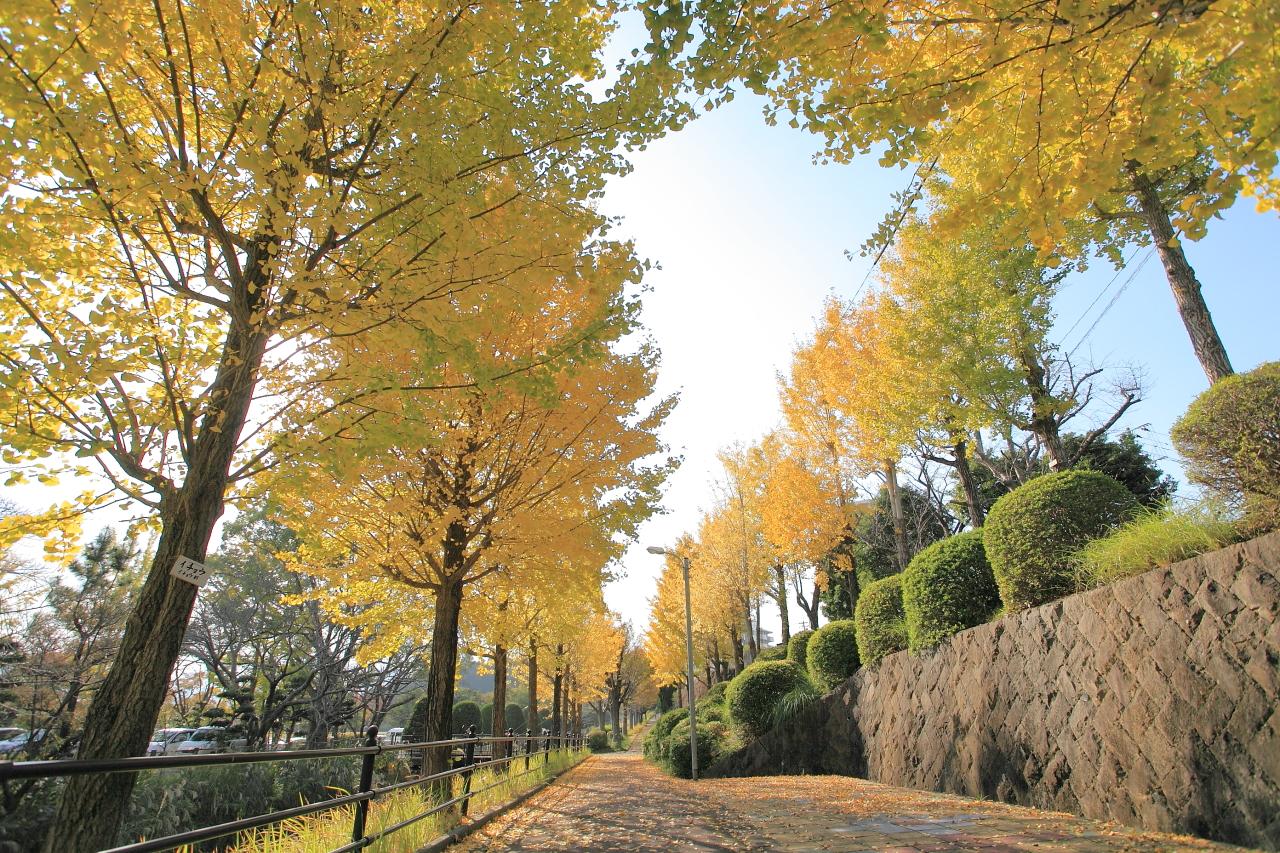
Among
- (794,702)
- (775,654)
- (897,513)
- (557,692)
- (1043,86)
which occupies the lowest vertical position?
(794,702)

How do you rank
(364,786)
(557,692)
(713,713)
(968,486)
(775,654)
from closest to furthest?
(364,786) < (968,486) < (713,713) < (775,654) < (557,692)

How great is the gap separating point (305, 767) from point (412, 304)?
1478 cm

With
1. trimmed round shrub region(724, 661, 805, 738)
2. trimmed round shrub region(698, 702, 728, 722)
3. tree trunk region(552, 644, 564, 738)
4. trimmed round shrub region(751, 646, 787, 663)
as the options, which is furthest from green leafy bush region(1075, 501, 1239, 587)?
tree trunk region(552, 644, 564, 738)

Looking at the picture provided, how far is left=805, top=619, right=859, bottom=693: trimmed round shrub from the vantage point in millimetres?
11648

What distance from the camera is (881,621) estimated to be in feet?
32.6

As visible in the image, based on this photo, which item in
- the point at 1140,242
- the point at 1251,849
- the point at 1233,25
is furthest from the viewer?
the point at 1140,242

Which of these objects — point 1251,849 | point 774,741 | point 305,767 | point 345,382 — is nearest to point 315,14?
point 345,382

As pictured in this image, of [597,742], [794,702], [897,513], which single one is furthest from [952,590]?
[597,742]

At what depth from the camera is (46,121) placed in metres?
2.91

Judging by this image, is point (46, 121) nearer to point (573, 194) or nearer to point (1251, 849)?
point (573, 194)

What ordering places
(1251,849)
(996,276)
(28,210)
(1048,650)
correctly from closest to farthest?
(28,210) < (1251,849) < (1048,650) < (996,276)

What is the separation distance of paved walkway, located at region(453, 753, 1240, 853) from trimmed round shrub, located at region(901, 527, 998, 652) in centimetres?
201

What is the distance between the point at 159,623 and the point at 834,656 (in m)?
11.2

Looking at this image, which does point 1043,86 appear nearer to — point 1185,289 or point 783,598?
point 1185,289
